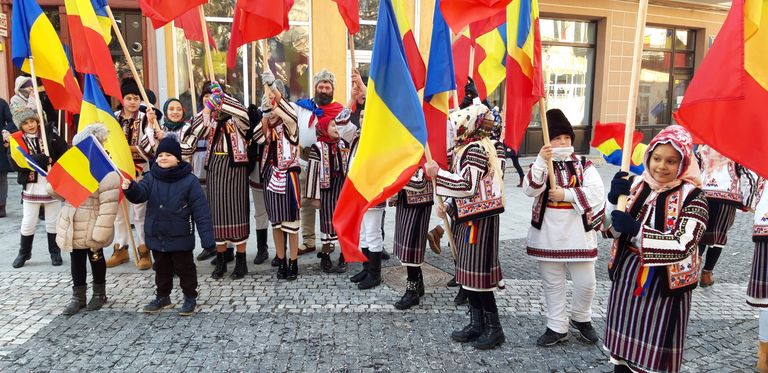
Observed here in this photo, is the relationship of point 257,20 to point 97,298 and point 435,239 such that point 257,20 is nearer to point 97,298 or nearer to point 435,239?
point 97,298

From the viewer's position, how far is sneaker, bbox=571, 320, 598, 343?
417cm

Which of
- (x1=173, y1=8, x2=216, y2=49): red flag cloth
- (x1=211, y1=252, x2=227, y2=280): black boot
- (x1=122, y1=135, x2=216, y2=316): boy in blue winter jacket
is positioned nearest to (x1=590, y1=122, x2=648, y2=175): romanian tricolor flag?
(x1=122, y1=135, x2=216, y2=316): boy in blue winter jacket

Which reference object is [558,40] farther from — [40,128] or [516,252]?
[40,128]

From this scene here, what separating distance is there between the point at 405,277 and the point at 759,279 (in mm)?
3113

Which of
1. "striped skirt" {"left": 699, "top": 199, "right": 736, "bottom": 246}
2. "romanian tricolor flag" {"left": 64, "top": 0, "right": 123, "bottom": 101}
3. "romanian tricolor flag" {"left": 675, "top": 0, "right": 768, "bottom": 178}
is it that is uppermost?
A: "romanian tricolor flag" {"left": 64, "top": 0, "right": 123, "bottom": 101}

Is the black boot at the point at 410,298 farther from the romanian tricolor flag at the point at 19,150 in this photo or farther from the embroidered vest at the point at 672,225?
the romanian tricolor flag at the point at 19,150

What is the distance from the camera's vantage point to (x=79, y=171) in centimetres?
460

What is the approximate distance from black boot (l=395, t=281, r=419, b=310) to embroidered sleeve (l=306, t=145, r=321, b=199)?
1.63m

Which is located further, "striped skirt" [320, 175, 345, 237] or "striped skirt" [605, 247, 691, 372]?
"striped skirt" [320, 175, 345, 237]

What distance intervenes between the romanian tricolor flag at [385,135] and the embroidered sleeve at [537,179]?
2.72 feet

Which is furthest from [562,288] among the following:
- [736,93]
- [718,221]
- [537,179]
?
[718,221]

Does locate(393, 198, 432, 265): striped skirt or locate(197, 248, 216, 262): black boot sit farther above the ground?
locate(393, 198, 432, 265): striped skirt

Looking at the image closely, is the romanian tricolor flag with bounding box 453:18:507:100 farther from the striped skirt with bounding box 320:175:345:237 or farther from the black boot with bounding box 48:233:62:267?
the black boot with bounding box 48:233:62:267

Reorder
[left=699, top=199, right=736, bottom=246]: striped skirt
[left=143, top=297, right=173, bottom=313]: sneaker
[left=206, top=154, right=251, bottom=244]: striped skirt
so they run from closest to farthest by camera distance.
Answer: [left=143, top=297, right=173, bottom=313]: sneaker → [left=699, top=199, right=736, bottom=246]: striped skirt → [left=206, top=154, right=251, bottom=244]: striped skirt
